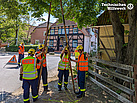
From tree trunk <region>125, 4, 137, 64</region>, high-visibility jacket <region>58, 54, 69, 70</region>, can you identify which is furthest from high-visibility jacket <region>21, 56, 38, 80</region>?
tree trunk <region>125, 4, 137, 64</region>

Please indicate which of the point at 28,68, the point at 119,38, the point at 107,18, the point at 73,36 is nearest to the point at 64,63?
the point at 28,68

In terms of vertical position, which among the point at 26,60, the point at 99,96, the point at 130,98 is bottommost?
the point at 99,96

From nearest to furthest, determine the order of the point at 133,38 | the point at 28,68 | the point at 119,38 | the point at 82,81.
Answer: the point at 28,68
the point at 82,81
the point at 133,38
the point at 119,38

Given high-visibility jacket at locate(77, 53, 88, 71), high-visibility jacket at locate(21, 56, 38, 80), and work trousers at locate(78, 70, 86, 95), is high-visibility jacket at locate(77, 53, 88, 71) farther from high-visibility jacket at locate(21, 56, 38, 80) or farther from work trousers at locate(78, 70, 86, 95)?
high-visibility jacket at locate(21, 56, 38, 80)

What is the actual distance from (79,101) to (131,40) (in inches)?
127

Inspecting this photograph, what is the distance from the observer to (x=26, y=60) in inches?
151

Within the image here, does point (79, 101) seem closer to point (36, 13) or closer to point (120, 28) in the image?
point (120, 28)

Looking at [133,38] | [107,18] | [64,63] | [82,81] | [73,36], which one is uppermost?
[73,36]

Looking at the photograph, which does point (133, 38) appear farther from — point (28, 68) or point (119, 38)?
point (28, 68)

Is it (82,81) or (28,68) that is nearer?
(28,68)

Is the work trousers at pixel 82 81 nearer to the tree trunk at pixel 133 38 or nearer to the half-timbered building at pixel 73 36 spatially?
the tree trunk at pixel 133 38

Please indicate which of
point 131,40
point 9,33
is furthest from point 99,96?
point 9,33

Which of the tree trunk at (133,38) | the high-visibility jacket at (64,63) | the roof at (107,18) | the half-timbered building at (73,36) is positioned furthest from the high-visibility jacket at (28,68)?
the half-timbered building at (73,36)

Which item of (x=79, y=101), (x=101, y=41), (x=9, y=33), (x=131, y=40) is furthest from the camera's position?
(x=9, y=33)
